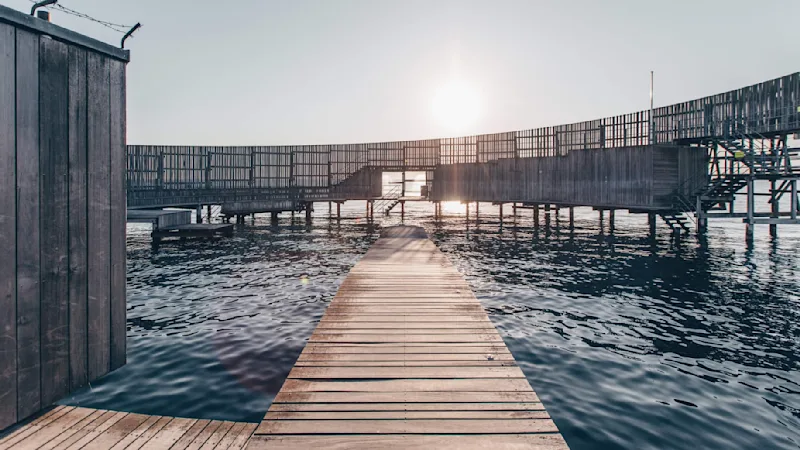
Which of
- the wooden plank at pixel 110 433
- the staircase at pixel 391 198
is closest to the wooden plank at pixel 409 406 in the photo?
the wooden plank at pixel 110 433

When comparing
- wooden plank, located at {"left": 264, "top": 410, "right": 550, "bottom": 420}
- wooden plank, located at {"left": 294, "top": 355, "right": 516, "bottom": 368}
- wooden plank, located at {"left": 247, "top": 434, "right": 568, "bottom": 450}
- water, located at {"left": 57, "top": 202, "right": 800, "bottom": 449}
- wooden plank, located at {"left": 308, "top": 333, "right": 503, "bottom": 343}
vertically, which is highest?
wooden plank, located at {"left": 308, "top": 333, "right": 503, "bottom": 343}

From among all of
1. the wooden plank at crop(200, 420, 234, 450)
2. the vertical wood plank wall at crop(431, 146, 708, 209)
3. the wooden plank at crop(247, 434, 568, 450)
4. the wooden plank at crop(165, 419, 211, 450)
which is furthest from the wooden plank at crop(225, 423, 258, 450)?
the vertical wood plank wall at crop(431, 146, 708, 209)

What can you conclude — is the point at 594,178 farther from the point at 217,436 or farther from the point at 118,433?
the point at 118,433

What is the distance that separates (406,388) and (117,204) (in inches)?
214

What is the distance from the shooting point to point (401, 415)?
5.05 meters

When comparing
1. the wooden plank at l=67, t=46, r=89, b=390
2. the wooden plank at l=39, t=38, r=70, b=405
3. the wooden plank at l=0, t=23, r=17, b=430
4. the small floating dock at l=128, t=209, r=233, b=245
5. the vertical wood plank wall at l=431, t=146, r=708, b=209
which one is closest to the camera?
the wooden plank at l=0, t=23, r=17, b=430

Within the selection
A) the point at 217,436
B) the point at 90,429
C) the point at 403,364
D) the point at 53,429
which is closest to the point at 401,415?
the point at 403,364

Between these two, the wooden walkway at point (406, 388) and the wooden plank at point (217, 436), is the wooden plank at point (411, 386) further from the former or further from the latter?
the wooden plank at point (217, 436)

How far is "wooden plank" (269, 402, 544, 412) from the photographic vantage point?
17.0 ft

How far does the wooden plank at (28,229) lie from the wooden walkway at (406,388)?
320cm

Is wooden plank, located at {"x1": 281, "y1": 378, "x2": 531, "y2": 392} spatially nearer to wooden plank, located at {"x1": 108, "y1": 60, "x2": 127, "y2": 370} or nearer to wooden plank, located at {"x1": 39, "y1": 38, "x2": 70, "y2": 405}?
wooden plank, located at {"x1": 39, "y1": 38, "x2": 70, "y2": 405}

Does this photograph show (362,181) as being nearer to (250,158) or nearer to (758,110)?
(250,158)

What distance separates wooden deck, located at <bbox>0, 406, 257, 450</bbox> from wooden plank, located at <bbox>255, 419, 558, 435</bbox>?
2.36 ft

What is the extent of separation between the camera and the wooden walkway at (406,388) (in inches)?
181
